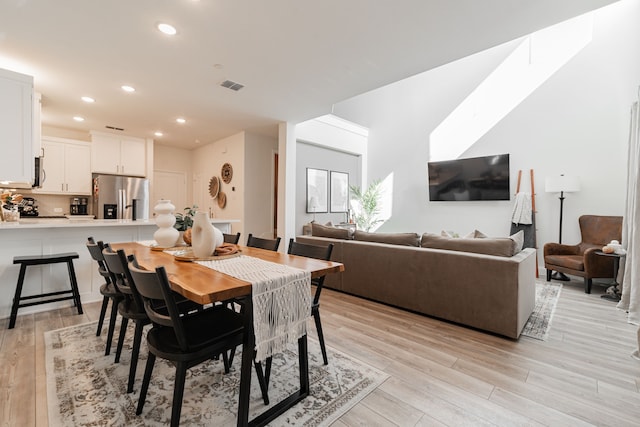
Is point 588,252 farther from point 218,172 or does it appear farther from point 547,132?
point 218,172

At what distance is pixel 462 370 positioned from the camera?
1.92 meters

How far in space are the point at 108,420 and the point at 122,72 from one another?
10.6ft

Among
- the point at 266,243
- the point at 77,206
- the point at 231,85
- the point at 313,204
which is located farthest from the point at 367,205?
the point at 77,206

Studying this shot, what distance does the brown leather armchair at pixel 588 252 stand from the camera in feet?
11.7

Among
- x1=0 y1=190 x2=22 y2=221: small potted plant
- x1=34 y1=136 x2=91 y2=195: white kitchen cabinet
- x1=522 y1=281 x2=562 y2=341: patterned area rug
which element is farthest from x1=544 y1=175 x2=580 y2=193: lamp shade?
x1=34 y1=136 x2=91 y2=195: white kitchen cabinet

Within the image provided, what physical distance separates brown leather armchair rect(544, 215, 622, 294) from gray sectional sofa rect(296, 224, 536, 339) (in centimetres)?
142

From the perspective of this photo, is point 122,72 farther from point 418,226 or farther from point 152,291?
point 418,226

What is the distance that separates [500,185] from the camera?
519cm

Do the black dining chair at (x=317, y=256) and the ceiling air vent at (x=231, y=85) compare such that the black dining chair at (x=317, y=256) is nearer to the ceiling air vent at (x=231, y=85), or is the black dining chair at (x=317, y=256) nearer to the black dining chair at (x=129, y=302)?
the black dining chair at (x=129, y=302)

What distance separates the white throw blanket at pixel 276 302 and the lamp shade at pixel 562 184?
4.64 metres

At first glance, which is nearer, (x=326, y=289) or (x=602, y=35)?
(x=326, y=289)

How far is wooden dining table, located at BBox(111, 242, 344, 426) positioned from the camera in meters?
1.22

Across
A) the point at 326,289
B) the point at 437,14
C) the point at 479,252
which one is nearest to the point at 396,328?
the point at 479,252

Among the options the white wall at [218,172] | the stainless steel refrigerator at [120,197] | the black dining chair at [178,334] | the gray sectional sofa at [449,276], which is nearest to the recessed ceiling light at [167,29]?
the black dining chair at [178,334]
